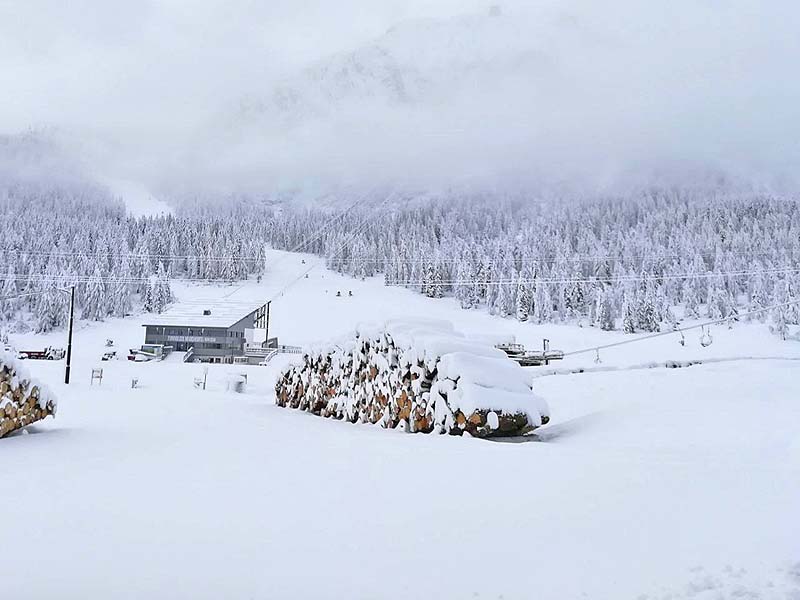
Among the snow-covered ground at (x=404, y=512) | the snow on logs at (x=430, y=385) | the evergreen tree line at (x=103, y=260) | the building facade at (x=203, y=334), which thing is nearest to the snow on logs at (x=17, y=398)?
the snow-covered ground at (x=404, y=512)

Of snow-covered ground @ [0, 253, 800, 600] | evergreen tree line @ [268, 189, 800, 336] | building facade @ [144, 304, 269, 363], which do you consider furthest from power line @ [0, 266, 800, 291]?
snow-covered ground @ [0, 253, 800, 600]

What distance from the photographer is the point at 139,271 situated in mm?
84250

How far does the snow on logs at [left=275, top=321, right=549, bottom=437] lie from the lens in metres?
6.19

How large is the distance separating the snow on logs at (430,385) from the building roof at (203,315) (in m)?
45.5

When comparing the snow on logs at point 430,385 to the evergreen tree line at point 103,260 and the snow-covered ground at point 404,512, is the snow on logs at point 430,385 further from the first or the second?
the evergreen tree line at point 103,260

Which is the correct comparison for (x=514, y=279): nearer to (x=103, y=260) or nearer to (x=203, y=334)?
(x=203, y=334)

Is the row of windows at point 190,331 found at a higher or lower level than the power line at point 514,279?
lower

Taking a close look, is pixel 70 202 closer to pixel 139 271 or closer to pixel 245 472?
pixel 139 271

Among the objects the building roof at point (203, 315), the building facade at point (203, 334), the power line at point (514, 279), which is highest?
the power line at point (514, 279)

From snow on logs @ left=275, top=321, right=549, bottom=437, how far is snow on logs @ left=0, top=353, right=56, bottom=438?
434cm

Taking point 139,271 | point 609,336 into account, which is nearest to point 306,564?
point 609,336

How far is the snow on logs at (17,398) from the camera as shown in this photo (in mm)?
6188

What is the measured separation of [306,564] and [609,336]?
6641 cm

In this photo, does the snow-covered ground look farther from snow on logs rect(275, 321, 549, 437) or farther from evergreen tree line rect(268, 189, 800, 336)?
evergreen tree line rect(268, 189, 800, 336)
